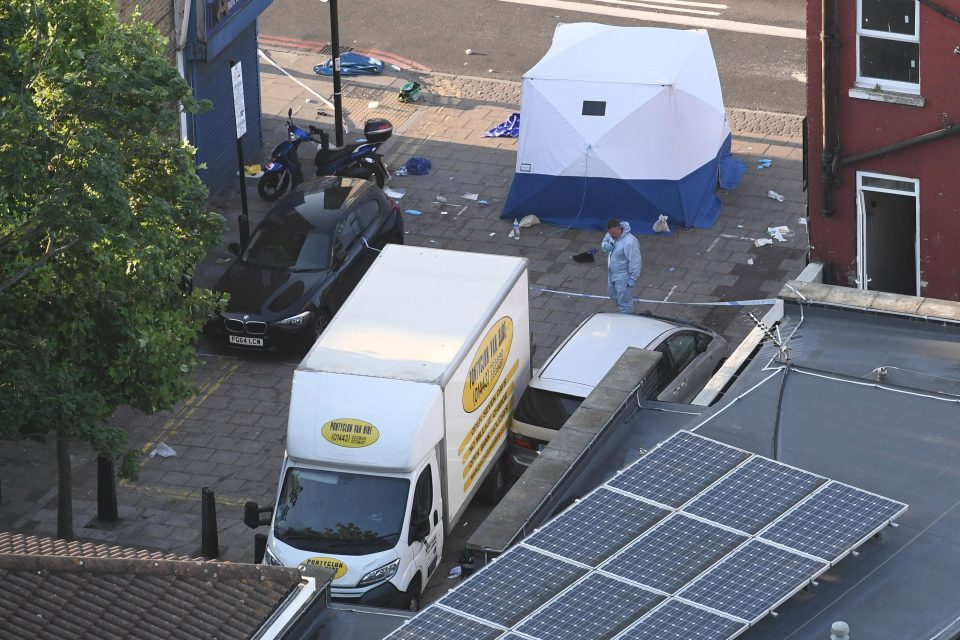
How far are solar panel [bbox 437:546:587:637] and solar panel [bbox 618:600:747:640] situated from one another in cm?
74

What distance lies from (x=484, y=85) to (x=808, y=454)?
19.0 metres

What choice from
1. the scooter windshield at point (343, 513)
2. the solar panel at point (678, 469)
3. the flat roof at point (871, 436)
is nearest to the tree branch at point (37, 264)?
the scooter windshield at point (343, 513)

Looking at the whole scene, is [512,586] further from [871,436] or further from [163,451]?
[163,451]

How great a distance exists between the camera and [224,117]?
2852 cm

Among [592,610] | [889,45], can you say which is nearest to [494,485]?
[889,45]

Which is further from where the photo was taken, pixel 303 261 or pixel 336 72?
pixel 336 72

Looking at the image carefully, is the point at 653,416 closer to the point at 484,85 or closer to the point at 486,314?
the point at 486,314

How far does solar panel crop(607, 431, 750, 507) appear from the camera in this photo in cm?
1291

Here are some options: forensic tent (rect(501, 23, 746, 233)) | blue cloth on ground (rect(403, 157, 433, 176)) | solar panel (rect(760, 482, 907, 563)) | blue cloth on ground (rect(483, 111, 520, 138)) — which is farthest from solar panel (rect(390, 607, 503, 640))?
blue cloth on ground (rect(483, 111, 520, 138))

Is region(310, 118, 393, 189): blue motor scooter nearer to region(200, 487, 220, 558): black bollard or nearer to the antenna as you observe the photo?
region(200, 487, 220, 558): black bollard

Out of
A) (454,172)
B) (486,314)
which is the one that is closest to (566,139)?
(454,172)

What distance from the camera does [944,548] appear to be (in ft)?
41.1

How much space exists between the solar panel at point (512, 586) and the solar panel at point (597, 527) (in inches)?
6.8

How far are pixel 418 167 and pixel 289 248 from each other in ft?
16.8
